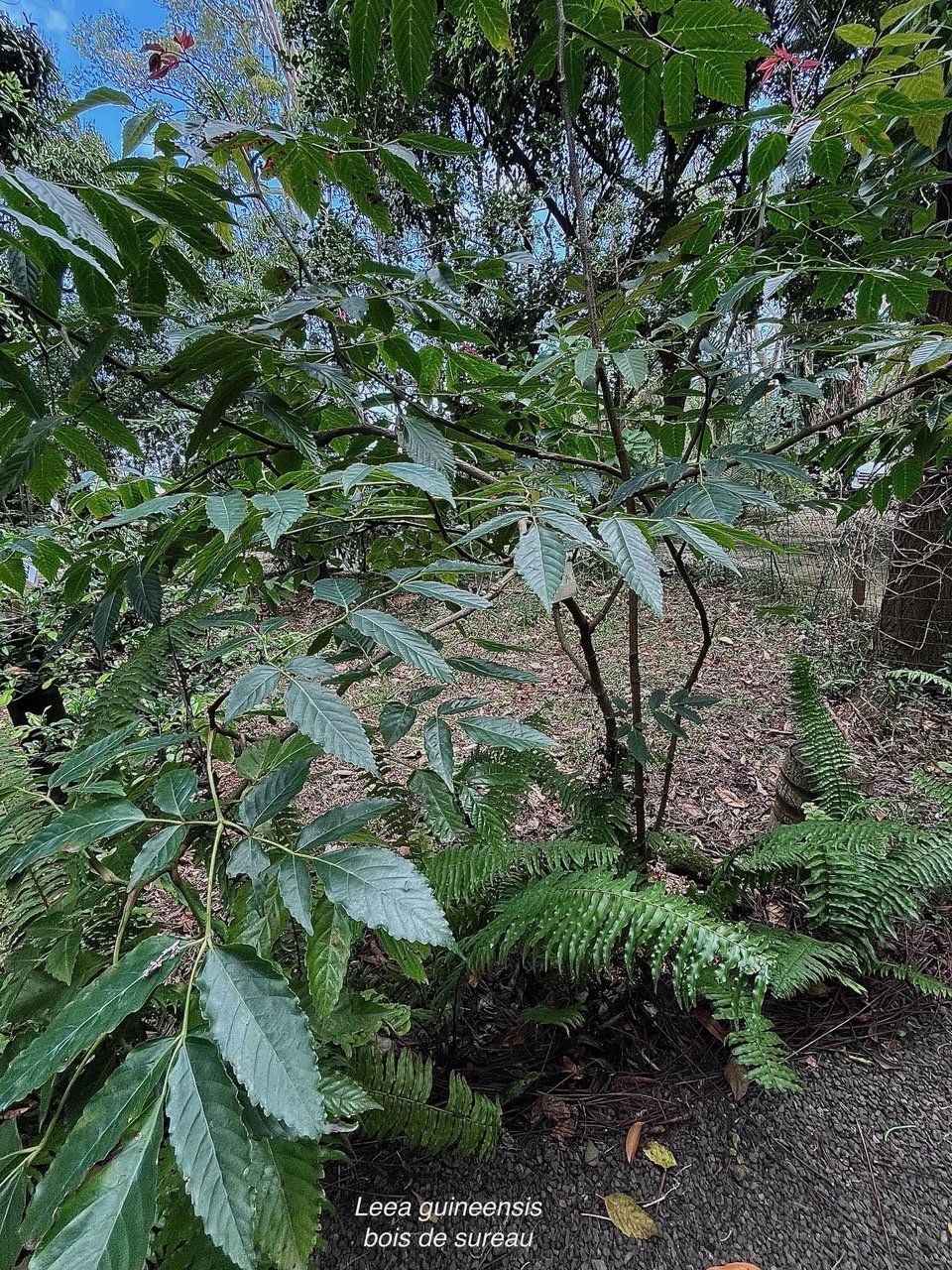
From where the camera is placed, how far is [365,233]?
4684 millimetres

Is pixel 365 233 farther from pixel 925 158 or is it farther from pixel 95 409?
pixel 95 409

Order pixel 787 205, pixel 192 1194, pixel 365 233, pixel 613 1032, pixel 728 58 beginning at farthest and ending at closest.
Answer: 1. pixel 365 233
2. pixel 613 1032
3. pixel 787 205
4. pixel 728 58
5. pixel 192 1194

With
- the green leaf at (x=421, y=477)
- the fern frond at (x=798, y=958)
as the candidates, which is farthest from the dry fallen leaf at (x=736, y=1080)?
the green leaf at (x=421, y=477)

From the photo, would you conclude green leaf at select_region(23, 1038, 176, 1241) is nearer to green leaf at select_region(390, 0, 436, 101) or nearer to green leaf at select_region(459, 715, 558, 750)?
green leaf at select_region(459, 715, 558, 750)

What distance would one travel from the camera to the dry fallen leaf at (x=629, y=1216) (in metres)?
0.81

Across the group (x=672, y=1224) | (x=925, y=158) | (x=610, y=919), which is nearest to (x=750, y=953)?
(x=610, y=919)

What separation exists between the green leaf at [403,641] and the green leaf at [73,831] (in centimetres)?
24

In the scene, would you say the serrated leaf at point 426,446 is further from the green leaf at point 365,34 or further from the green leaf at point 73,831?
the green leaf at point 73,831

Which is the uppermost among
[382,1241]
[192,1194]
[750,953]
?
[192,1194]

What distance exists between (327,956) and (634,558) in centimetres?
46

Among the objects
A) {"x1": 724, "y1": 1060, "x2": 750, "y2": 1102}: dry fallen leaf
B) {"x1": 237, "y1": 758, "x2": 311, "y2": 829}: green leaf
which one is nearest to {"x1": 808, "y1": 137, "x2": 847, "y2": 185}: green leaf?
{"x1": 237, "y1": 758, "x2": 311, "y2": 829}: green leaf

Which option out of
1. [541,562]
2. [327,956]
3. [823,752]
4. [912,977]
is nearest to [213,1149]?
[327,956]

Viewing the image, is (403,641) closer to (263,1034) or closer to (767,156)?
(263,1034)

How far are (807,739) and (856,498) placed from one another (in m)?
0.67
